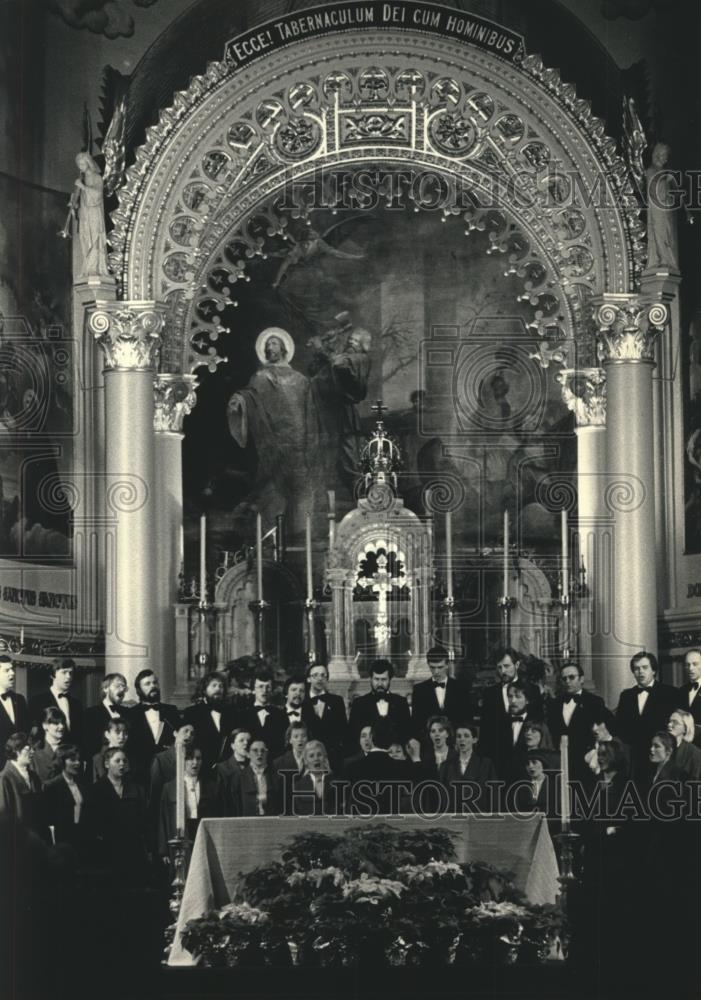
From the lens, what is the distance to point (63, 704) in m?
12.9

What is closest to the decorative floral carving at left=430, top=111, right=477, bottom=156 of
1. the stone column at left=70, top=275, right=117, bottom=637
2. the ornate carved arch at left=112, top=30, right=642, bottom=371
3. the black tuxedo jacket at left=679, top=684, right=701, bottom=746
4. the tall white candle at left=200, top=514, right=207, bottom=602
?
the ornate carved arch at left=112, top=30, right=642, bottom=371

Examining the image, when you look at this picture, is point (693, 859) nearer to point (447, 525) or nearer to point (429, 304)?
point (447, 525)

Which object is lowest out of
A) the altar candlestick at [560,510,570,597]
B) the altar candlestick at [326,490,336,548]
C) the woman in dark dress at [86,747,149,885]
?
the woman in dark dress at [86,747,149,885]

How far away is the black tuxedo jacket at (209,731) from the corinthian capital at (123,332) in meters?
2.49

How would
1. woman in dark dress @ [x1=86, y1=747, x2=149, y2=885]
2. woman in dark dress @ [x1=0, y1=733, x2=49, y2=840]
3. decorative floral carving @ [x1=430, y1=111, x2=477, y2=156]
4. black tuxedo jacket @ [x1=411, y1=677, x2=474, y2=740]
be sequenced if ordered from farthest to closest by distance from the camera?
decorative floral carving @ [x1=430, y1=111, x2=477, y2=156] → black tuxedo jacket @ [x1=411, y1=677, x2=474, y2=740] → woman in dark dress @ [x1=86, y1=747, x2=149, y2=885] → woman in dark dress @ [x1=0, y1=733, x2=49, y2=840]

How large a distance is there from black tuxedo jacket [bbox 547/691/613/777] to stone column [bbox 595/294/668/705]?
733 millimetres

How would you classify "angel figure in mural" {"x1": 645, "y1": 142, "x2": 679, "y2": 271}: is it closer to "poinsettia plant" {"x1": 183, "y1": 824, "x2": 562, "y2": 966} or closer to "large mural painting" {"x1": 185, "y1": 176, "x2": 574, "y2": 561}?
"large mural painting" {"x1": 185, "y1": 176, "x2": 574, "y2": 561}

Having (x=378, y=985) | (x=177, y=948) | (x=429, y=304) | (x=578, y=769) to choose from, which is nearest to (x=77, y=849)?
(x=177, y=948)

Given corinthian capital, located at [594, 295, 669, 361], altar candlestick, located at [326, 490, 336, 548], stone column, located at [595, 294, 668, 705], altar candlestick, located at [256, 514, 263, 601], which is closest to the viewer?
stone column, located at [595, 294, 668, 705]

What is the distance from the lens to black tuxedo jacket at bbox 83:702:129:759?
12742 millimetres

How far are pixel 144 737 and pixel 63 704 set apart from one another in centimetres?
Answer: 60

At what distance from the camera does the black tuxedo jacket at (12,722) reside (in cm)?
1220

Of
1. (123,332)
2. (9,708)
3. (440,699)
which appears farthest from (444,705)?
(123,332)

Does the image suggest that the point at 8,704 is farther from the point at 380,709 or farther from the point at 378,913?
the point at 378,913
